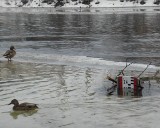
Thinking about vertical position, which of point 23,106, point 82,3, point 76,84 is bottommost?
point 82,3

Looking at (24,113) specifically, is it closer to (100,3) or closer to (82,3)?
(100,3)

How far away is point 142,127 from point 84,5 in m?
84.8

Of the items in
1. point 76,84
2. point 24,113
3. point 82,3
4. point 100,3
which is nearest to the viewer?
point 24,113

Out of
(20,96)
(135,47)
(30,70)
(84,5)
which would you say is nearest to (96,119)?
(20,96)

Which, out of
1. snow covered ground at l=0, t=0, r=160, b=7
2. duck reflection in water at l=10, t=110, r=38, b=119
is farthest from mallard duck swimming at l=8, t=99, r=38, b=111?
snow covered ground at l=0, t=0, r=160, b=7

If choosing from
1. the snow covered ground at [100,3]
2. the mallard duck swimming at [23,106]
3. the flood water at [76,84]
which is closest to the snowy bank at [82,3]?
the snow covered ground at [100,3]

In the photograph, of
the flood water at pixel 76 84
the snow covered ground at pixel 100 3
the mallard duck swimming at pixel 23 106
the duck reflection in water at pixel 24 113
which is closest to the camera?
the flood water at pixel 76 84

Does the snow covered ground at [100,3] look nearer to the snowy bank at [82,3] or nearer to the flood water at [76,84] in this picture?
the snowy bank at [82,3]

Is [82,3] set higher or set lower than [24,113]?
lower

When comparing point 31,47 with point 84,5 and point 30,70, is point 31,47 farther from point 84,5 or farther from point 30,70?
point 84,5

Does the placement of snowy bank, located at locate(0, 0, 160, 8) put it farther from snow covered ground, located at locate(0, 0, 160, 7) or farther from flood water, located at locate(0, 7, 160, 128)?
flood water, located at locate(0, 7, 160, 128)

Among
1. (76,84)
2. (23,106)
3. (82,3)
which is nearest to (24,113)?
(23,106)

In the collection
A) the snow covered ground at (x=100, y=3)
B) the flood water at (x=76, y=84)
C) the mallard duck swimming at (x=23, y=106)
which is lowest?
the snow covered ground at (x=100, y=3)

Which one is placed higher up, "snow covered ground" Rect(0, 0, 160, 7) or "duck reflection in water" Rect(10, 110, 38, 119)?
"duck reflection in water" Rect(10, 110, 38, 119)
